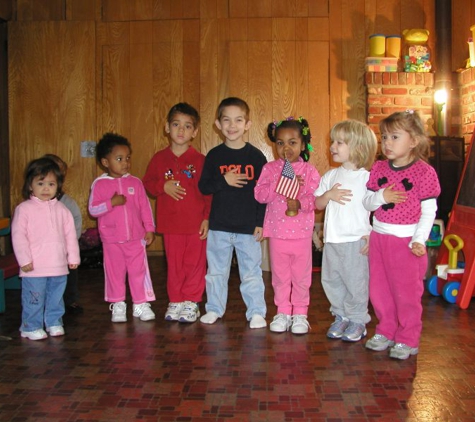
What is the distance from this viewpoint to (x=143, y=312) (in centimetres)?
356

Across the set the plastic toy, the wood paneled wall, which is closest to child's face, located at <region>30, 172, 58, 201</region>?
the plastic toy

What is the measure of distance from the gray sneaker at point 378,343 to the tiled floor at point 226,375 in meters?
0.05

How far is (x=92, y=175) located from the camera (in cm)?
609

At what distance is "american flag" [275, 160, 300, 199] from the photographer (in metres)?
3.08

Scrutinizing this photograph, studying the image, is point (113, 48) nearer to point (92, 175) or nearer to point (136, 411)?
point (92, 175)

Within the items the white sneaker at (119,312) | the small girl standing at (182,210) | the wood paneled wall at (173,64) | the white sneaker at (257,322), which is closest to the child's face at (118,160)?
the small girl standing at (182,210)

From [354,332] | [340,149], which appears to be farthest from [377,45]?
[354,332]

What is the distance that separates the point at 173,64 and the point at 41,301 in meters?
3.47

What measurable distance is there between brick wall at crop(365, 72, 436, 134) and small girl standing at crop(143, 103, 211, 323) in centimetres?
274

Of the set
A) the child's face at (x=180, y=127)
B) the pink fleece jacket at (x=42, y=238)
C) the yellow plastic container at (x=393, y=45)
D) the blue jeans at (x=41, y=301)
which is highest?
the yellow plastic container at (x=393, y=45)

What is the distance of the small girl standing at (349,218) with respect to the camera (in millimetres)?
3002

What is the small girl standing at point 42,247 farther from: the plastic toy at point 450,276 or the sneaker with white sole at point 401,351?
the plastic toy at point 450,276

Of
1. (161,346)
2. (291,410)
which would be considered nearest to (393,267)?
(291,410)

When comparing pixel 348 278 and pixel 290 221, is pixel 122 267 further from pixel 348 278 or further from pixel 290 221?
pixel 348 278
